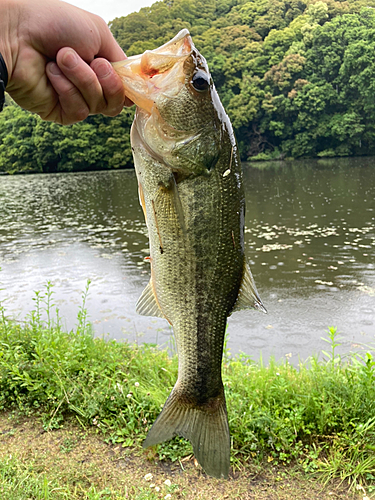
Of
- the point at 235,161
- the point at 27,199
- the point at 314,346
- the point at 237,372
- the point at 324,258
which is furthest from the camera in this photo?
the point at 27,199

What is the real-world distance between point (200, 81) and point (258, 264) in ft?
33.4

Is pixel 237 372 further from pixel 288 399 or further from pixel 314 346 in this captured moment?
pixel 314 346

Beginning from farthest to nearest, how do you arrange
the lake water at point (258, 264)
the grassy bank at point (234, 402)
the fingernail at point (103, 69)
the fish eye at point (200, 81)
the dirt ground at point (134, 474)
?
the lake water at point (258, 264)
the grassy bank at point (234, 402)
the dirt ground at point (134, 474)
the fingernail at point (103, 69)
the fish eye at point (200, 81)

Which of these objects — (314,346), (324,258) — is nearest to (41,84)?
(314,346)

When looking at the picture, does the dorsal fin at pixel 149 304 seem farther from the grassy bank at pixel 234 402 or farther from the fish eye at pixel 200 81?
the grassy bank at pixel 234 402

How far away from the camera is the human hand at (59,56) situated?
6.50ft

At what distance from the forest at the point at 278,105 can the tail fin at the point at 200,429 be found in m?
48.5

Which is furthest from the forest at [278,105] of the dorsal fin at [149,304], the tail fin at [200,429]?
the tail fin at [200,429]

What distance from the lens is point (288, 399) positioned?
4.20 meters

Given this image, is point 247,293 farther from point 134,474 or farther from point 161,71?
point 134,474

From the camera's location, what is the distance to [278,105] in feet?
185

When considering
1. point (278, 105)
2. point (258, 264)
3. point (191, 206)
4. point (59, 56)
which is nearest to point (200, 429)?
point (191, 206)

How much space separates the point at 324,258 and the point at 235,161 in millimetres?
10875

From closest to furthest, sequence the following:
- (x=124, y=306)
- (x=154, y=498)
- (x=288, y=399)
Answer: (x=154, y=498) < (x=288, y=399) < (x=124, y=306)
